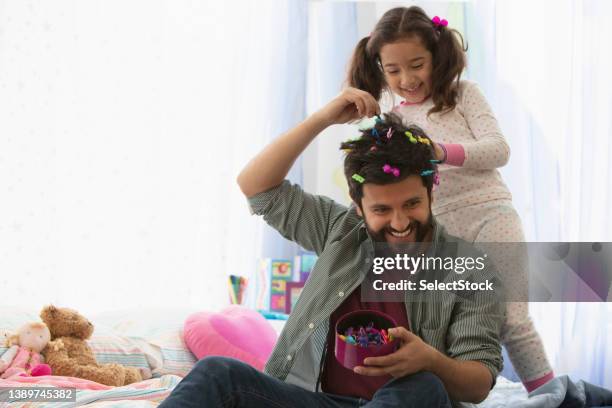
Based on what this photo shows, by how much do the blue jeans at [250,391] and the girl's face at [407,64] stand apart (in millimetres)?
850

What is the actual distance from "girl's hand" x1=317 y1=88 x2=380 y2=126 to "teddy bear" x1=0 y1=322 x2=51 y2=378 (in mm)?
905

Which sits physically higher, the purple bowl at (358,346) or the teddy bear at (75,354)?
the purple bowl at (358,346)

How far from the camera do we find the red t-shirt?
4.56 feet

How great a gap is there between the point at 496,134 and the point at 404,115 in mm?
256

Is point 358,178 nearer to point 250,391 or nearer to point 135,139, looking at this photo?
point 250,391

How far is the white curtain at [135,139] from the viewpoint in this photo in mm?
3176

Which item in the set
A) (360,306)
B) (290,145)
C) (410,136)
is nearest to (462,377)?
(360,306)

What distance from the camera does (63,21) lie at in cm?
328

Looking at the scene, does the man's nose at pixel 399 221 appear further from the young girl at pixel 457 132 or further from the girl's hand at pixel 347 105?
the young girl at pixel 457 132

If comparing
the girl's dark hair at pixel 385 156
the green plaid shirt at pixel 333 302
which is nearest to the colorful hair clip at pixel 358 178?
the girl's dark hair at pixel 385 156

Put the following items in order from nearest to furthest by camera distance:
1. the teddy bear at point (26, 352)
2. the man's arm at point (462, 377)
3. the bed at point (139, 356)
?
the man's arm at point (462, 377) → the bed at point (139, 356) → the teddy bear at point (26, 352)

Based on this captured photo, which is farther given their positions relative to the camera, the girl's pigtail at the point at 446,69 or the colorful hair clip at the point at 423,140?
the girl's pigtail at the point at 446,69

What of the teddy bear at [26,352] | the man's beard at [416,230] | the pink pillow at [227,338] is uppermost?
the man's beard at [416,230]

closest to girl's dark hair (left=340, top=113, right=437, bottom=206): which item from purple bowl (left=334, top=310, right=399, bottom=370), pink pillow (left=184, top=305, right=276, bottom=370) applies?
purple bowl (left=334, top=310, right=399, bottom=370)
